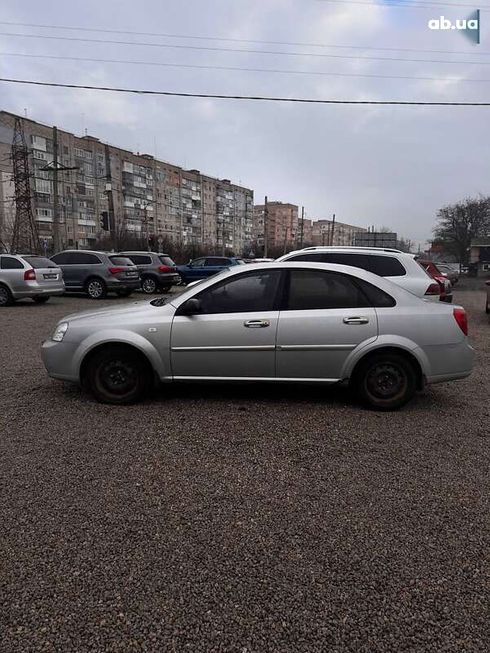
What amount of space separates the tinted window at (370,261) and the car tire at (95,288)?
10.3 metres

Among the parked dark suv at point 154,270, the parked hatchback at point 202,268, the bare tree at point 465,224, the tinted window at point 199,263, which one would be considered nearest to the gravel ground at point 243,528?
the parked dark suv at point 154,270

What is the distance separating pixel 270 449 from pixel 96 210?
262ft

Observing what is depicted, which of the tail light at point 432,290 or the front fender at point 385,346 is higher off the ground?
the tail light at point 432,290

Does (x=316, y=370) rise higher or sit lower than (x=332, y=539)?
higher

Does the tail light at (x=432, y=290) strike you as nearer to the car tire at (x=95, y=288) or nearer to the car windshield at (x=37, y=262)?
the car windshield at (x=37, y=262)

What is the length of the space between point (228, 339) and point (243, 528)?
7.24ft

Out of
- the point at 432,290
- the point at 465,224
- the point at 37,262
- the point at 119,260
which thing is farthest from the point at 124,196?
the point at 432,290

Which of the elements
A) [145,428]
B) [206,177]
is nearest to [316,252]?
[145,428]

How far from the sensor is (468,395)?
215 inches

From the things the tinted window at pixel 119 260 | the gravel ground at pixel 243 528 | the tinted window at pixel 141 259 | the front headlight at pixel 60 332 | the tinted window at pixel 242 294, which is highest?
the tinted window at pixel 141 259

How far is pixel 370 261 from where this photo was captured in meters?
7.95

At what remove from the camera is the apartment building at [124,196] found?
2525 inches

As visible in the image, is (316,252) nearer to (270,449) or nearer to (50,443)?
(270,449)

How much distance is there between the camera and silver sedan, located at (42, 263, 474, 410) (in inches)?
184
